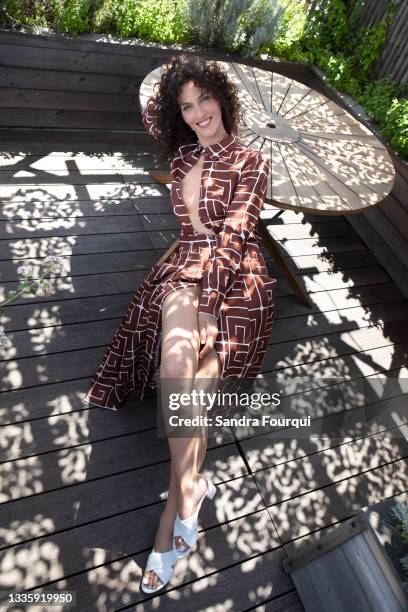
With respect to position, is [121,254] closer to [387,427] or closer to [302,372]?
[302,372]

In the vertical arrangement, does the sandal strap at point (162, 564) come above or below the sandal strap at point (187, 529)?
below

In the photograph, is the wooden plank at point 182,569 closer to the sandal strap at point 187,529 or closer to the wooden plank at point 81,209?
the sandal strap at point 187,529

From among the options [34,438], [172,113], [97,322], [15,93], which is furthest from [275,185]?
[15,93]

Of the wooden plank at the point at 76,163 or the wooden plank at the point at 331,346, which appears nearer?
the wooden plank at the point at 331,346

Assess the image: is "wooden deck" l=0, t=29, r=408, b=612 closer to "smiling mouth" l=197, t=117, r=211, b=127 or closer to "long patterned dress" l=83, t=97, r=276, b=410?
"long patterned dress" l=83, t=97, r=276, b=410

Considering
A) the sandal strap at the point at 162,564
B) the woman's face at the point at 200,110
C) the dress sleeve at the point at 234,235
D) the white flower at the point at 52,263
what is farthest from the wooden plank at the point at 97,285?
the sandal strap at the point at 162,564

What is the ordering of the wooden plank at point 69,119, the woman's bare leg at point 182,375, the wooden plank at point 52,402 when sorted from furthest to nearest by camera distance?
the wooden plank at point 69,119
the wooden plank at point 52,402
the woman's bare leg at point 182,375

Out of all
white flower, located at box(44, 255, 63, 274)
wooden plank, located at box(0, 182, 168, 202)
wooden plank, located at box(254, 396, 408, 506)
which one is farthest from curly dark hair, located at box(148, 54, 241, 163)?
wooden plank, located at box(254, 396, 408, 506)

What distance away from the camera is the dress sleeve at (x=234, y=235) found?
2.24 meters

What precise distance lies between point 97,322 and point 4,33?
8.22 ft

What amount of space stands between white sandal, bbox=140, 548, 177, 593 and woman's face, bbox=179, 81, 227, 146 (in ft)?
6.65

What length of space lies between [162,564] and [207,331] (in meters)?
1.05

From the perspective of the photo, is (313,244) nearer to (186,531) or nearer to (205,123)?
(205,123)

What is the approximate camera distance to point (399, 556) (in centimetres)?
171
